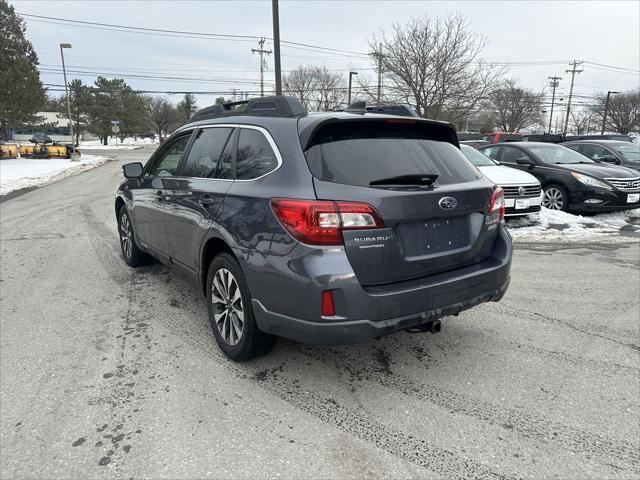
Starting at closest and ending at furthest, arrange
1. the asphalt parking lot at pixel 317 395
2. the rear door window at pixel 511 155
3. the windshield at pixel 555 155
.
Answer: the asphalt parking lot at pixel 317 395, the windshield at pixel 555 155, the rear door window at pixel 511 155

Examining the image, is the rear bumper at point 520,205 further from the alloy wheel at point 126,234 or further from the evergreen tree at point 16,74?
the evergreen tree at point 16,74

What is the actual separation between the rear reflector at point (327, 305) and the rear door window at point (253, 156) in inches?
35.2

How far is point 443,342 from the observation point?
366cm

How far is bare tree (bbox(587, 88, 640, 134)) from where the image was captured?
6022 cm

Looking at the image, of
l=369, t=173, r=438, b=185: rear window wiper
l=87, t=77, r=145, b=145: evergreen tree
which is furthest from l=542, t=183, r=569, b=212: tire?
l=87, t=77, r=145, b=145: evergreen tree

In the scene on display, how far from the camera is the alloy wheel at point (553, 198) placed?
366 inches

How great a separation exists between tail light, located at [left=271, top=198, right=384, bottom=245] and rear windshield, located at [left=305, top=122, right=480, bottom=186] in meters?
0.19

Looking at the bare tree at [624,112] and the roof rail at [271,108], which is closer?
the roof rail at [271,108]

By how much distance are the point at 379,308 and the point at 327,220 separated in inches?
22.8

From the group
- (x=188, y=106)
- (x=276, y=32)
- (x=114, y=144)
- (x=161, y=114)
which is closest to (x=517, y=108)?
(x=276, y=32)

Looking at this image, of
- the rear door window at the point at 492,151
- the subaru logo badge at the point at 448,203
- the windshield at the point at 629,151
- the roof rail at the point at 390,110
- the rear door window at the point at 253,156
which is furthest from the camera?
the windshield at the point at 629,151

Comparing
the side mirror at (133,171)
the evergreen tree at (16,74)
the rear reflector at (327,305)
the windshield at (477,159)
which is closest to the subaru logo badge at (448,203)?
the rear reflector at (327,305)

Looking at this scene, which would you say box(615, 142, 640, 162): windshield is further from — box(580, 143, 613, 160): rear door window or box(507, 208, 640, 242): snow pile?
box(507, 208, 640, 242): snow pile

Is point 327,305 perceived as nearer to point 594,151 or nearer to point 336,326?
point 336,326
